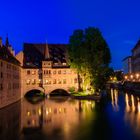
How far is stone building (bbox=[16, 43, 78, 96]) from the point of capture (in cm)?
8831

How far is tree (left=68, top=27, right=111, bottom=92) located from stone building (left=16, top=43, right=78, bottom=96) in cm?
1083

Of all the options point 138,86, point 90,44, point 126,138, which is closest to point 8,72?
point 90,44

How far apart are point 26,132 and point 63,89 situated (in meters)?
61.5

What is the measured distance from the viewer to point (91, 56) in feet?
244

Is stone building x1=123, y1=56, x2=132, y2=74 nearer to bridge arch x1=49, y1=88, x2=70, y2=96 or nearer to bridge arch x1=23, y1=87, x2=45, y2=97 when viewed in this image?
bridge arch x1=49, y1=88, x2=70, y2=96

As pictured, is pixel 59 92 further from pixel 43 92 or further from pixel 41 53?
pixel 41 53

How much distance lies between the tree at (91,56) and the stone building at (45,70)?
10.8m

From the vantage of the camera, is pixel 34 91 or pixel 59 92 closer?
pixel 34 91

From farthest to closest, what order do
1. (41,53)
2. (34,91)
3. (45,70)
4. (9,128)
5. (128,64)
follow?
1. (128,64)
2. (34,91)
3. (41,53)
4. (45,70)
5. (9,128)

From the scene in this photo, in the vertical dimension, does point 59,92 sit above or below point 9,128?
above

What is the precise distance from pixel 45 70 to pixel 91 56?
2049cm

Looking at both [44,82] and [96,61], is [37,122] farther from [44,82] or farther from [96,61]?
[44,82]

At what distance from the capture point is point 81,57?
74.4 metres

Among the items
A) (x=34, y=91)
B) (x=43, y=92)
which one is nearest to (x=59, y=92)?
(x=34, y=91)
